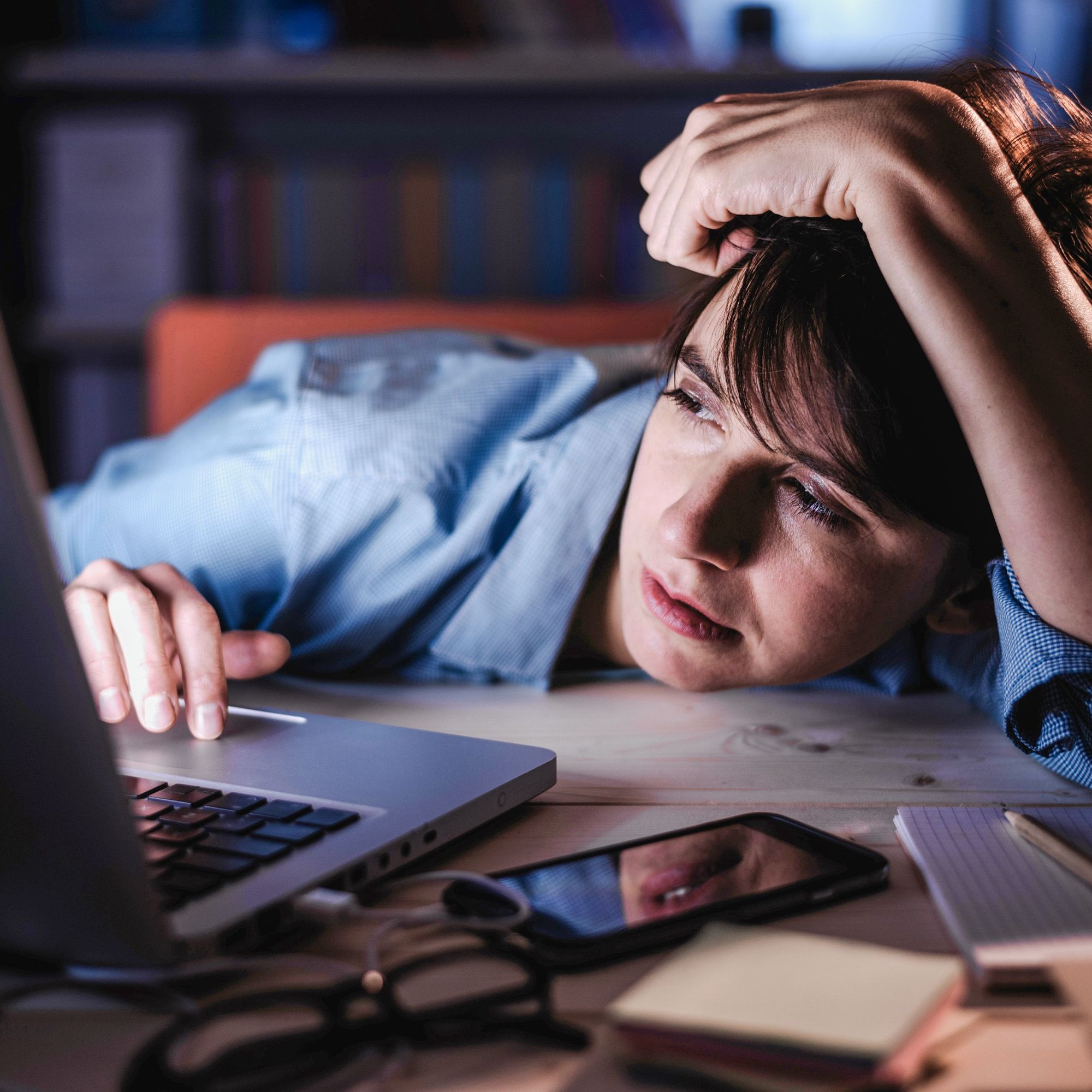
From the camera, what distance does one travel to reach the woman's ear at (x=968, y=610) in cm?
79

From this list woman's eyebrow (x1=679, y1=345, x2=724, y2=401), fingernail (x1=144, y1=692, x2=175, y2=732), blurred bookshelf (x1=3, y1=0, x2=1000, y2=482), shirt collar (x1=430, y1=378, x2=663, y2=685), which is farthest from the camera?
blurred bookshelf (x1=3, y1=0, x2=1000, y2=482)

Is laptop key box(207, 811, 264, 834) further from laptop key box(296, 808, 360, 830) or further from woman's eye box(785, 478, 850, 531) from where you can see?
woman's eye box(785, 478, 850, 531)

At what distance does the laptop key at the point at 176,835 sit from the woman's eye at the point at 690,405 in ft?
1.42

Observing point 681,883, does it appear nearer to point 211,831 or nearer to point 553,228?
point 211,831

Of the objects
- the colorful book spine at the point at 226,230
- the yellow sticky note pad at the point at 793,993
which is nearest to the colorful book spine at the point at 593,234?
the colorful book spine at the point at 226,230

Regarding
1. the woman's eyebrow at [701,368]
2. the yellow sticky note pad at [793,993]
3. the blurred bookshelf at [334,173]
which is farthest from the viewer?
the blurred bookshelf at [334,173]

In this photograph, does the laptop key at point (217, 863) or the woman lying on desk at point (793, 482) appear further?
the woman lying on desk at point (793, 482)

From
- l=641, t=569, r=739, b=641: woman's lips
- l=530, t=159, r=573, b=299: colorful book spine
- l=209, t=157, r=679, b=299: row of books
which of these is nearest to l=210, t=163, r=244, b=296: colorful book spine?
l=209, t=157, r=679, b=299: row of books

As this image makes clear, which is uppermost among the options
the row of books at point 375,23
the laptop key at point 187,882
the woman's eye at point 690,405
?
the row of books at point 375,23

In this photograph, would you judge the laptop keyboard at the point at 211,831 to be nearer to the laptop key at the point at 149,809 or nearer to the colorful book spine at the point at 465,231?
the laptop key at the point at 149,809

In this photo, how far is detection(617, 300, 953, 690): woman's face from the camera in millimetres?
681

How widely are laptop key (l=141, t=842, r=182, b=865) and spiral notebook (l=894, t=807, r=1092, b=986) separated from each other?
0.30m

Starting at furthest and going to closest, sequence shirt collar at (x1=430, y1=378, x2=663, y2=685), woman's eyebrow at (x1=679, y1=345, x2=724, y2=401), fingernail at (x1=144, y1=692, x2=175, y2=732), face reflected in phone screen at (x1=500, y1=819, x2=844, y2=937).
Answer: shirt collar at (x1=430, y1=378, x2=663, y2=685) < woman's eyebrow at (x1=679, y1=345, x2=724, y2=401) < fingernail at (x1=144, y1=692, x2=175, y2=732) < face reflected in phone screen at (x1=500, y1=819, x2=844, y2=937)

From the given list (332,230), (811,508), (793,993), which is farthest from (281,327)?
(793,993)
